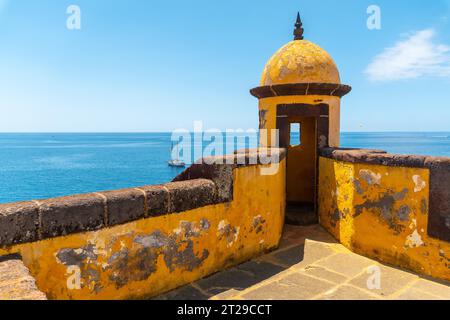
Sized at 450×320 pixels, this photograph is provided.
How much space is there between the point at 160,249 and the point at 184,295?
596 millimetres

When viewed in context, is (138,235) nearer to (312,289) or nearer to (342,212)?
(312,289)

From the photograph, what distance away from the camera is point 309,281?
399 cm

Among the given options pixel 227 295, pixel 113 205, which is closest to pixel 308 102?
pixel 227 295

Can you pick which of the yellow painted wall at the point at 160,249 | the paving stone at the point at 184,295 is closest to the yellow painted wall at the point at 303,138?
the yellow painted wall at the point at 160,249

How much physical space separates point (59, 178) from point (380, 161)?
157 ft

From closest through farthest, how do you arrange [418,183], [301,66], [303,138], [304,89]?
[418,183] < [304,89] < [301,66] < [303,138]

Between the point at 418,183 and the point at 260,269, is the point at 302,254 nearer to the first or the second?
the point at 260,269

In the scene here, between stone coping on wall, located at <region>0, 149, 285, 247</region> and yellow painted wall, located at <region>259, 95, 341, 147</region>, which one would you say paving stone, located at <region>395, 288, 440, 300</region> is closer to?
stone coping on wall, located at <region>0, 149, 285, 247</region>

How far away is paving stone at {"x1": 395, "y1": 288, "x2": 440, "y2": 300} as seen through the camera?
3.61 meters

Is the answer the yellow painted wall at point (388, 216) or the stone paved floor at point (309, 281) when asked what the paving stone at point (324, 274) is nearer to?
the stone paved floor at point (309, 281)

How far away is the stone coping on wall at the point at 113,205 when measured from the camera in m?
2.53

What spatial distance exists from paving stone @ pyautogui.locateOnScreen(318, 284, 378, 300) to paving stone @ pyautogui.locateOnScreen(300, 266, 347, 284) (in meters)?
0.20

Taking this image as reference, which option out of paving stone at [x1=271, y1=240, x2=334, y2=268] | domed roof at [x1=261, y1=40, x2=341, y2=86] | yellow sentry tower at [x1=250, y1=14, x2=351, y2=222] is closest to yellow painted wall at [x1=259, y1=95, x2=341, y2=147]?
yellow sentry tower at [x1=250, y1=14, x2=351, y2=222]

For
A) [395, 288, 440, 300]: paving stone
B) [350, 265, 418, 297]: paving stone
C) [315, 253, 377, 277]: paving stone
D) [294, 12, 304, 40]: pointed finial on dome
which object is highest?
[294, 12, 304, 40]: pointed finial on dome
